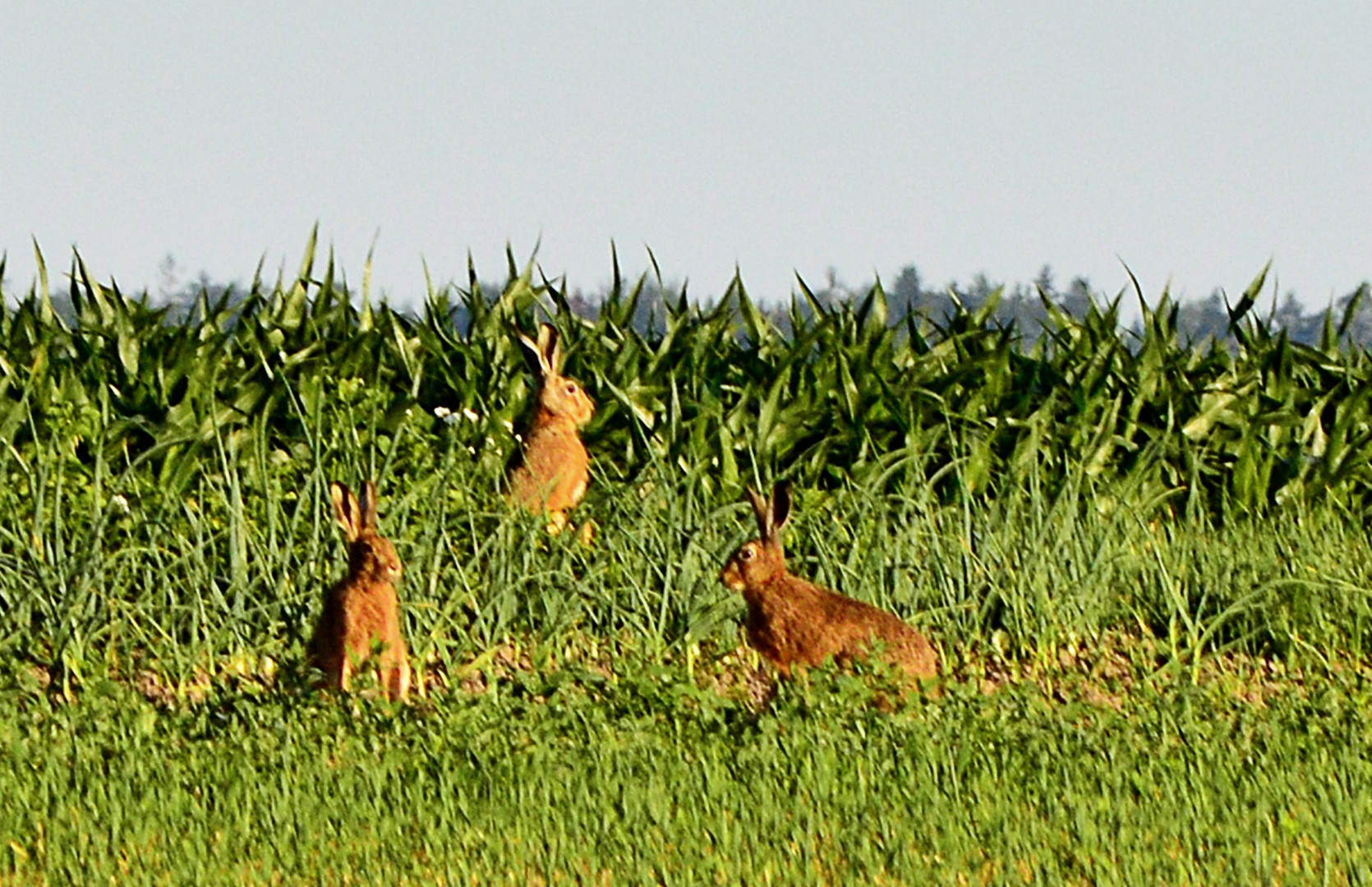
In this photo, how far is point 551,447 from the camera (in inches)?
333

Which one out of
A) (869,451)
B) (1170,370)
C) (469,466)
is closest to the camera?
(469,466)

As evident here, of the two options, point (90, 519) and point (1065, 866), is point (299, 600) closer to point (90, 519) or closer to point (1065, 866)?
point (90, 519)

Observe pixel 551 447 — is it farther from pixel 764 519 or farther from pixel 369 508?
pixel 369 508

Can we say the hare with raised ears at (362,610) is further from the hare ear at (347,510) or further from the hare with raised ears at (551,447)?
the hare with raised ears at (551,447)

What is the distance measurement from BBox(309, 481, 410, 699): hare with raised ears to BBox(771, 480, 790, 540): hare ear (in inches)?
47.7

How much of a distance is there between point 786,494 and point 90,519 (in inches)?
114

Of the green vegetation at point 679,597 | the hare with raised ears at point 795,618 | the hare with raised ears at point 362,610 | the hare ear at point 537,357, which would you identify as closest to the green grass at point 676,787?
the green vegetation at point 679,597

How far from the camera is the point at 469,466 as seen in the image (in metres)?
8.87

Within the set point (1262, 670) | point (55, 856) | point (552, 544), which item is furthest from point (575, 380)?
point (55, 856)

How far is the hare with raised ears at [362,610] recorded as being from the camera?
6.50m

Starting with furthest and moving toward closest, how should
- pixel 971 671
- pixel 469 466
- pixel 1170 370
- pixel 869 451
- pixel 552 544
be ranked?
pixel 1170 370 → pixel 869 451 → pixel 469 466 → pixel 552 544 → pixel 971 671

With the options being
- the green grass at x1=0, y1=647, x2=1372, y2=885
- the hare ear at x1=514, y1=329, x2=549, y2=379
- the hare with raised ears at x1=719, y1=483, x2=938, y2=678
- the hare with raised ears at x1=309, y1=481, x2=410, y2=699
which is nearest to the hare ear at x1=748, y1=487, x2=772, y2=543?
the hare with raised ears at x1=719, y1=483, x2=938, y2=678

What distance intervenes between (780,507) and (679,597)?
1.00 meters

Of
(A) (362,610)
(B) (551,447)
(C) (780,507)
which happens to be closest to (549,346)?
(B) (551,447)
